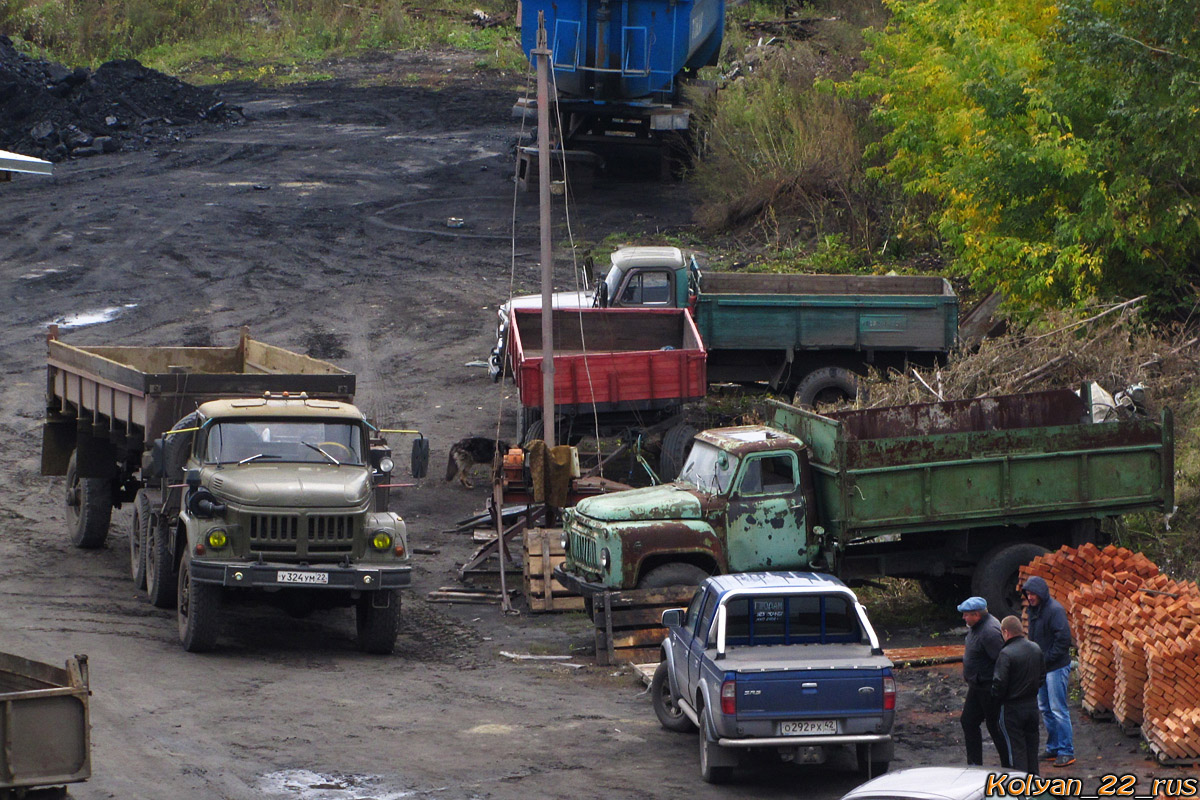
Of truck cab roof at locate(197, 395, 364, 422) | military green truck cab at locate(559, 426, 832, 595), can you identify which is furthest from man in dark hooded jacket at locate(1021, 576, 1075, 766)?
truck cab roof at locate(197, 395, 364, 422)

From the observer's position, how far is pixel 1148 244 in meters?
20.5

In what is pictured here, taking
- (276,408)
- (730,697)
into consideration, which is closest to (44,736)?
(730,697)

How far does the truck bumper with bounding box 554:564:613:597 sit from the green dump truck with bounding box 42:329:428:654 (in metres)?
1.67

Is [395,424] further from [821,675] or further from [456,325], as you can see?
[821,675]

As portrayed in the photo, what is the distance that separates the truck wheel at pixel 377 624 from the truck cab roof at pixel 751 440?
3426 millimetres

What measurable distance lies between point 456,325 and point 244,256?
21.8 feet

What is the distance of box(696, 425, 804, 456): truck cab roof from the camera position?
14320mm

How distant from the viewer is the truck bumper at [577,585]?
1402cm

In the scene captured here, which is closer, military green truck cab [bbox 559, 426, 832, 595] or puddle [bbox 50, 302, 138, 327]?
military green truck cab [bbox 559, 426, 832, 595]

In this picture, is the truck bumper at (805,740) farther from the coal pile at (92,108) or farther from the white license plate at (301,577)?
the coal pile at (92,108)

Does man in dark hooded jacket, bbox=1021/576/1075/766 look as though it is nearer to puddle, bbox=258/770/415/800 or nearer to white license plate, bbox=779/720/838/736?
white license plate, bbox=779/720/838/736

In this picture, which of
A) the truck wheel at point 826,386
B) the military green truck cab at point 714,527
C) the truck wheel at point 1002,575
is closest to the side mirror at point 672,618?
the military green truck cab at point 714,527

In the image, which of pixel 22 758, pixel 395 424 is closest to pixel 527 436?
pixel 395 424

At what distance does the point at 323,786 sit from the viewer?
397 inches
